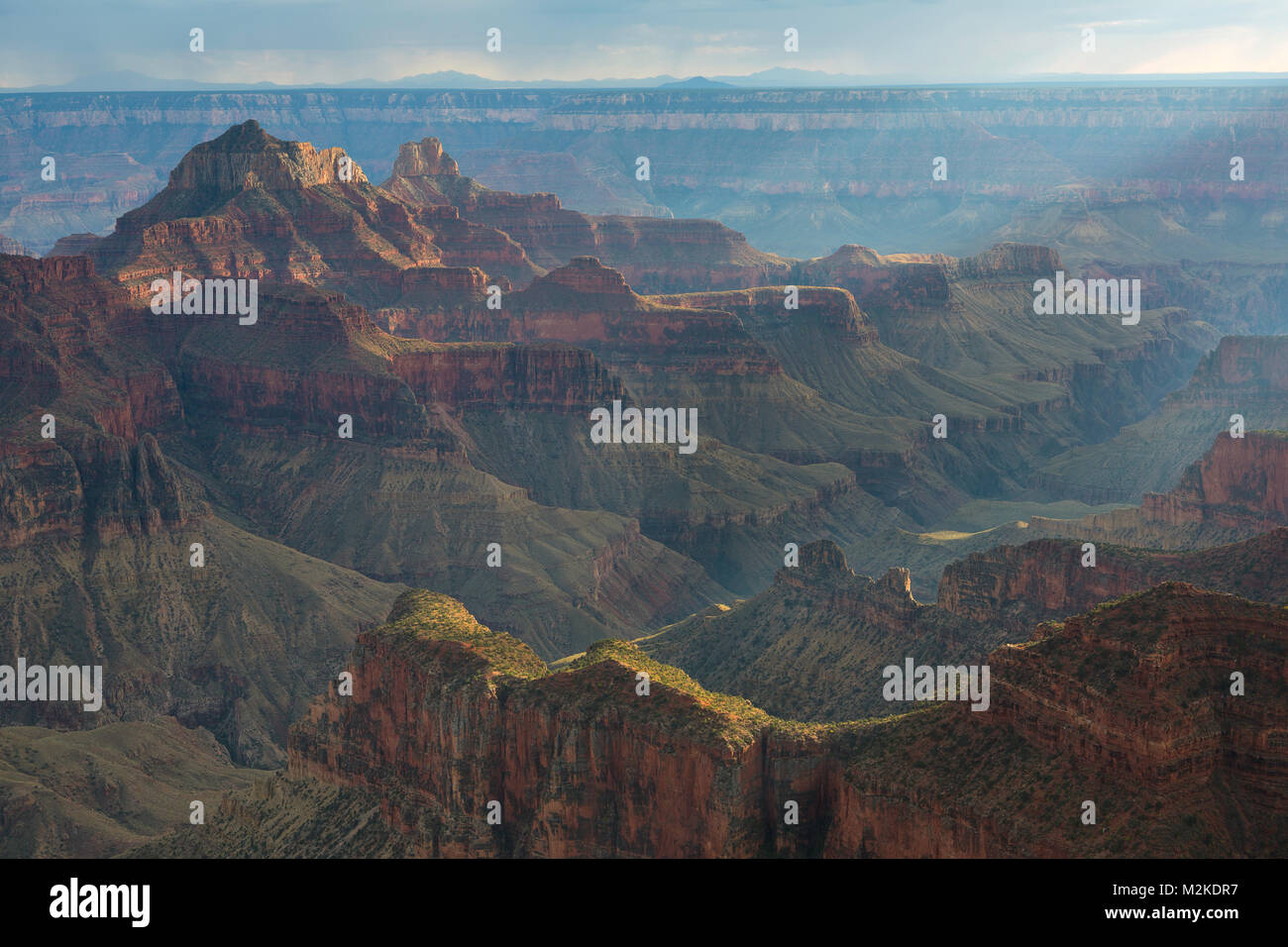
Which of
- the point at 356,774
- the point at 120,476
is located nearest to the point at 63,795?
the point at 356,774

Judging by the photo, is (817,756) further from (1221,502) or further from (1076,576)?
(1221,502)

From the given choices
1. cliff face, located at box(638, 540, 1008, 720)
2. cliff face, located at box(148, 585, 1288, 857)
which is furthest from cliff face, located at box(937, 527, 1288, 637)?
cliff face, located at box(148, 585, 1288, 857)

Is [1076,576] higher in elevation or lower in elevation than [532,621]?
higher

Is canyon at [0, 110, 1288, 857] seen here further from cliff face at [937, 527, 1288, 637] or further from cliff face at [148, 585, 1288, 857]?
cliff face at [937, 527, 1288, 637]

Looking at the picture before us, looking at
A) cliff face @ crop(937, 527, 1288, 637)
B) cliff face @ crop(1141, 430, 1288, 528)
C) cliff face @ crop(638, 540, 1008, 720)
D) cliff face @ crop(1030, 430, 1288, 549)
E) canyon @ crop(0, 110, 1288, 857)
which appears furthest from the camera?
cliff face @ crop(1141, 430, 1288, 528)

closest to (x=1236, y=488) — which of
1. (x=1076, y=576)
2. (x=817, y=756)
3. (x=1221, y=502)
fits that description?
(x=1221, y=502)

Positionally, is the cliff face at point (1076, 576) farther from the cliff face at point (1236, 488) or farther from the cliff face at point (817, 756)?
the cliff face at point (1236, 488)

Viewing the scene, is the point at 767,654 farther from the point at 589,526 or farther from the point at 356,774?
the point at 589,526

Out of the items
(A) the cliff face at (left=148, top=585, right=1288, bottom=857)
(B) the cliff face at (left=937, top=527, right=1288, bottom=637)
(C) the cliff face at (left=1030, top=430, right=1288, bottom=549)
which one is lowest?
(A) the cliff face at (left=148, top=585, right=1288, bottom=857)
